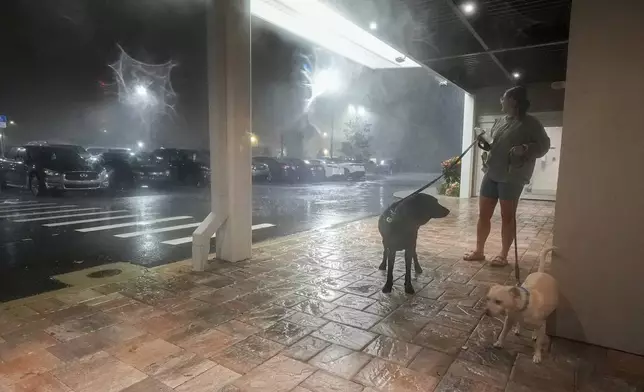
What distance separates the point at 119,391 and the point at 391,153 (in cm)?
3976

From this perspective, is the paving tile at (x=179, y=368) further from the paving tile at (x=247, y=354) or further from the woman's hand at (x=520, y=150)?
the woman's hand at (x=520, y=150)

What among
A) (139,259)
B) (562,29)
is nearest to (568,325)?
(139,259)

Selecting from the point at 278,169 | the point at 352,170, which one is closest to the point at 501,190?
the point at 278,169

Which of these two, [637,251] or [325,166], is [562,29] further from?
[325,166]

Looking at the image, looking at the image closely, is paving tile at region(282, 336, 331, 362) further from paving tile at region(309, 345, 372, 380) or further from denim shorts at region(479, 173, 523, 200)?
denim shorts at region(479, 173, 523, 200)

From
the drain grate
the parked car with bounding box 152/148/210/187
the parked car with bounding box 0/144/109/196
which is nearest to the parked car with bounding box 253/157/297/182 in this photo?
the parked car with bounding box 152/148/210/187

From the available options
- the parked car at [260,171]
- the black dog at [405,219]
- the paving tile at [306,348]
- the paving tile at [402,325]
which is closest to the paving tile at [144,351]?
the paving tile at [306,348]

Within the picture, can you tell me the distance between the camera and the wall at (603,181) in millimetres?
2154

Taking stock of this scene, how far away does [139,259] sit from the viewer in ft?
14.9

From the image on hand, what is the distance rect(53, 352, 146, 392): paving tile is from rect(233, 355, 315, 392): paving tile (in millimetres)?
579

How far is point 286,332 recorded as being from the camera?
2523mm

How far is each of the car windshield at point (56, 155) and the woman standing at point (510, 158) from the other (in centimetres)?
1241

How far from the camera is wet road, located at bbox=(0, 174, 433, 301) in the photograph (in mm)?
4297

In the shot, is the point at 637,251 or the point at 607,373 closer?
the point at 607,373
